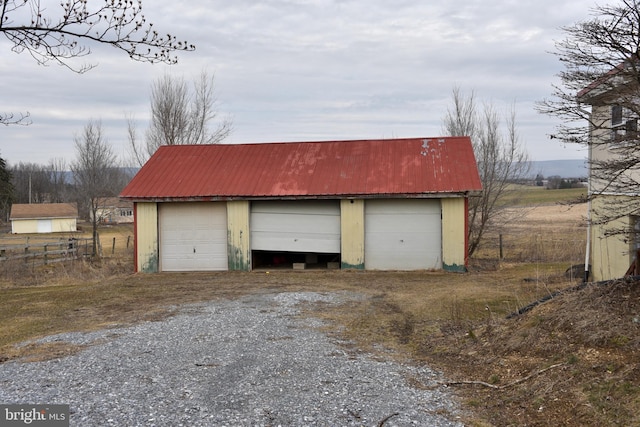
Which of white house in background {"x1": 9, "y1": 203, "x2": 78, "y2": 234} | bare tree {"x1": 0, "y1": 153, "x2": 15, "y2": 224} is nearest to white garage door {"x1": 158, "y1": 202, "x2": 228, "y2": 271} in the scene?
bare tree {"x1": 0, "y1": 153, "x2": 15, "y2": 224}

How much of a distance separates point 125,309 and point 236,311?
266 cm

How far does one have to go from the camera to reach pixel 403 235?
58.1ft

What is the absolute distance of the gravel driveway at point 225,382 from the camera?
536cm

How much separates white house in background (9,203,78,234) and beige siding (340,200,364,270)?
175ft

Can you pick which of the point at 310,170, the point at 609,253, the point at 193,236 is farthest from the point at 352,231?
the point at 609,253

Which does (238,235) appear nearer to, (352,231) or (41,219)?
(352,231)

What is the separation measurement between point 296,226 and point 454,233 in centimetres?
528

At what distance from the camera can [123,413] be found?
17.8ft

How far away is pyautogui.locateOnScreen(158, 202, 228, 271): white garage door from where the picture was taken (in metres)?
18.8

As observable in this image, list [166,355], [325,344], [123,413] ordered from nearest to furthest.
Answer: [123,413] < [166,355] < [325,344]

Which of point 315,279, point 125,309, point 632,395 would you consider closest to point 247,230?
point 315,279

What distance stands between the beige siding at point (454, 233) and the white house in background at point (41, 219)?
5570cm

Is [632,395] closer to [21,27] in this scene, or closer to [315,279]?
[21,27]
